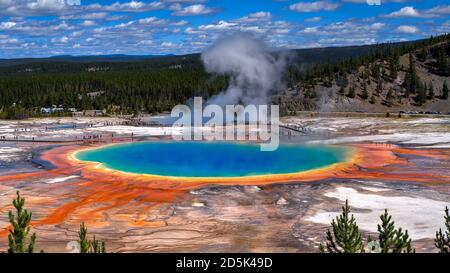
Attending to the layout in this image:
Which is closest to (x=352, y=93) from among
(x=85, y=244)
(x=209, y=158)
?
(x=209, y=158)

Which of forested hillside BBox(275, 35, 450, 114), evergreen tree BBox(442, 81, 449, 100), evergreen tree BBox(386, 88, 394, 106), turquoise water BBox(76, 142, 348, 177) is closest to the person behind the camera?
turquoise water BBox(76, 142, 348, 177)

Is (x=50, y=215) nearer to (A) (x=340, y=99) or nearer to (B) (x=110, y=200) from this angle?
(B) (x=110, y=200)

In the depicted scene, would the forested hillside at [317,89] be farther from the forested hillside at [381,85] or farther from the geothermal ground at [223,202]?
the geothermal ground at [223,202]

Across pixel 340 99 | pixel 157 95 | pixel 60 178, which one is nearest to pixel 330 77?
pixel 340 99

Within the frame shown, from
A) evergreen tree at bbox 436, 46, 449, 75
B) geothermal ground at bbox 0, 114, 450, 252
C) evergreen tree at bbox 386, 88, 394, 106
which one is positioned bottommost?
geothermal ground at bbox 0, 114, 450, 252

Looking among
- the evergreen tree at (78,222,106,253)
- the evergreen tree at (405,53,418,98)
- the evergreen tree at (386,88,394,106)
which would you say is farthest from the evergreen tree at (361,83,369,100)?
the evergreen tree at (78,222,106,253)

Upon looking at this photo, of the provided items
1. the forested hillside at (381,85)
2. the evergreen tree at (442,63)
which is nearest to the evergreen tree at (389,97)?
the forested hillside at (381,85)

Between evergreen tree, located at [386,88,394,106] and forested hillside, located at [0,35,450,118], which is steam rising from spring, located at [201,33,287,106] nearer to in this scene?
forested hillside, located at [0,35,450,118]

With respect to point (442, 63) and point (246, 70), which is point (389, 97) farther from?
point (246, 70)
